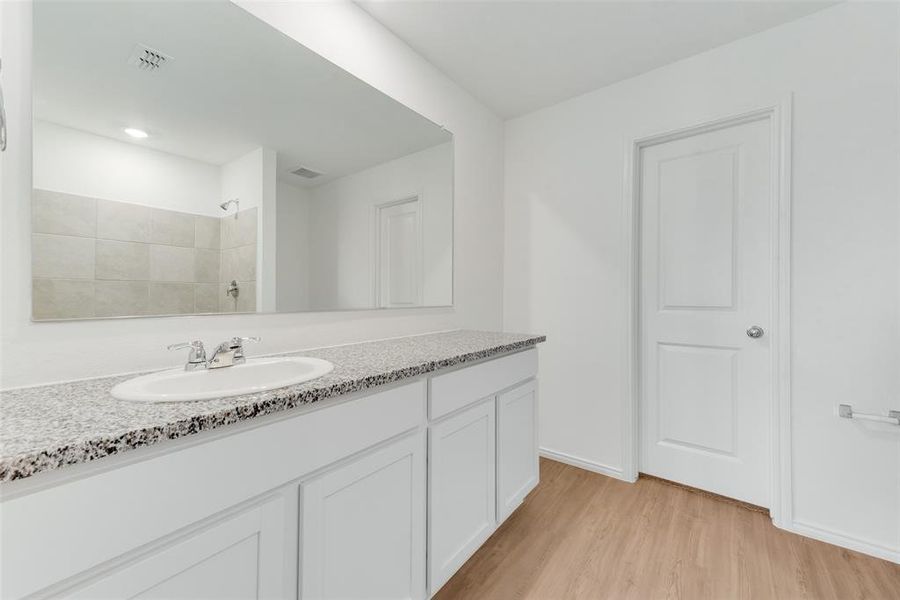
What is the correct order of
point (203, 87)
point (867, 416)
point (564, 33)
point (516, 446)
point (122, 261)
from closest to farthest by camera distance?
point (122, 261)
point (203, 87)
point (867, 416)
point (516, 446)
point (564, 33)

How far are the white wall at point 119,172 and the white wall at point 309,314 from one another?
0.13ft

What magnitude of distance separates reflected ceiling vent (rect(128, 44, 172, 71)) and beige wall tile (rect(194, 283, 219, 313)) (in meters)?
0.64

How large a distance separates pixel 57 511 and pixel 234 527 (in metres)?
0.28

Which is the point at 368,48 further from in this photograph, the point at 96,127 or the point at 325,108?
the point at 96,127

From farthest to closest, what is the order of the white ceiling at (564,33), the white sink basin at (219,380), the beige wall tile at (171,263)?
the white ceiling at (564,33) < the beige wall tile at (171,263) < the white sink basin at (219,380)

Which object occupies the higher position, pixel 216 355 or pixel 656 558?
pixel 216 355

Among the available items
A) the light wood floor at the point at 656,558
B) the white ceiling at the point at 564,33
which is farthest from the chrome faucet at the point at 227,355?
the white ceiling at the point at 564,33

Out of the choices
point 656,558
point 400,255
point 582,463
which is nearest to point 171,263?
point 400,255

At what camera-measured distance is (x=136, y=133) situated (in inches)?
43.7

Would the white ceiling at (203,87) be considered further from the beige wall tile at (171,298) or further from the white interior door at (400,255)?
the beige wall tile at (171,298)

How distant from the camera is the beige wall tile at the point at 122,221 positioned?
41.2 inches

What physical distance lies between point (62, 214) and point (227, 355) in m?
0.54

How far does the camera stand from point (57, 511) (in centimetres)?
56

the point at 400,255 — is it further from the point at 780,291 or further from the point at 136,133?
the point at 780,291
